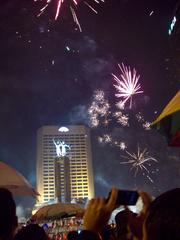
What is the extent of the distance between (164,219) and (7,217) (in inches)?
52.5

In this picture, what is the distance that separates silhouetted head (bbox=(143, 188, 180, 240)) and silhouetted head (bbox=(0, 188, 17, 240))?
3.96ft

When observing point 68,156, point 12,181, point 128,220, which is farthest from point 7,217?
point 68,156

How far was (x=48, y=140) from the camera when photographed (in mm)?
112875

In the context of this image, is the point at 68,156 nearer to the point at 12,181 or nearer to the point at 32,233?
the point at 12,181

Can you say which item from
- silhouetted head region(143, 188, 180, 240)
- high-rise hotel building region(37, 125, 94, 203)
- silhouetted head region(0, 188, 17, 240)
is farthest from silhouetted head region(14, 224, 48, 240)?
high-rise hotel building region(37, 125, 94, 203)

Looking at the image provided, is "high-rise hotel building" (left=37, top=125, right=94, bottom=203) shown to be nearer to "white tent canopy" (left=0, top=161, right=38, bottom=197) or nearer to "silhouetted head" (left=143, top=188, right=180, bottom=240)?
"white tent canopy" (left=0, top=161, right=38, bottom=197)

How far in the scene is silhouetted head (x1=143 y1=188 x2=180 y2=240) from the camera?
1.53 meters

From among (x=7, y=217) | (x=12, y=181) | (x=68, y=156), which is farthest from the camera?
(x=68, y=156)

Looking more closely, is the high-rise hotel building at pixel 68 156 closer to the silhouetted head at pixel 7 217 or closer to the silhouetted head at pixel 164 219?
the silhouetted head at pixel 7 217

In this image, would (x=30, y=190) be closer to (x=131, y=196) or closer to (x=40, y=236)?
(x=40, y=236)

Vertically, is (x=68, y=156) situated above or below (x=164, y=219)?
above

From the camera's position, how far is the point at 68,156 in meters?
115

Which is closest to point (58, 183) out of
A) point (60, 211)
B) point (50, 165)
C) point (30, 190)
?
point (50, 165)

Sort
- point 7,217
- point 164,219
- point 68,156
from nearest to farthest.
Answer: point 164,219 < point 7,217 < point 68,156
